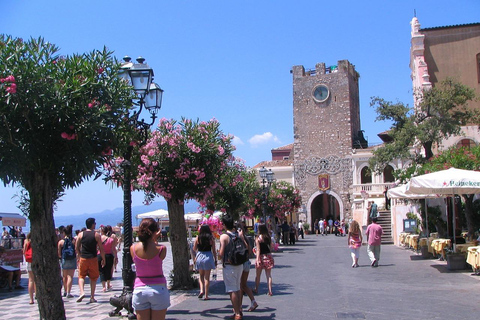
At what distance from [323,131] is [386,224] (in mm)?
22240

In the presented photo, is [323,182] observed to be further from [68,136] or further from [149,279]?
[149,279]

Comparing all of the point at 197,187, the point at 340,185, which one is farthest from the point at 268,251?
the point at 340,185

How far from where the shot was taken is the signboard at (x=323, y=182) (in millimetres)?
53250

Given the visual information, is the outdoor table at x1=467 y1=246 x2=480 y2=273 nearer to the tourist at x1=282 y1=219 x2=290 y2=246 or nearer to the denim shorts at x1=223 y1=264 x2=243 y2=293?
the denim shorts at x1=223 y1=264 x2=243 y2=293

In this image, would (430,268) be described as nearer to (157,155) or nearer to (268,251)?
(268,251)

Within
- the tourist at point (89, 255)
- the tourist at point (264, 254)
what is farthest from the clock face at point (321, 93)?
the tourist at point (89, 255)

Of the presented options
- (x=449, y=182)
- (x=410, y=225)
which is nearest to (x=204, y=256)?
(x=449, y=182)

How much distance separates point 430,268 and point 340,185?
3797 cm

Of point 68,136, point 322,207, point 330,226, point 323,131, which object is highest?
point 323,131

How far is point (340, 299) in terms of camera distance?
9961 mm

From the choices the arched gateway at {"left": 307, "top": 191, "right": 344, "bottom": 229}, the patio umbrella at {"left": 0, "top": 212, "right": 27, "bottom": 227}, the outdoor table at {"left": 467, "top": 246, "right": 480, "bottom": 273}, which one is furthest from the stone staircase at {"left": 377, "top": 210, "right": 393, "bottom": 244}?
the patio umbrella at {"left": 0, "top": 212, "right": 27, "bottom": 227}

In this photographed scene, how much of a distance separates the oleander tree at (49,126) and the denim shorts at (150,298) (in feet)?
4.38

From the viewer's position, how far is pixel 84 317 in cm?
930

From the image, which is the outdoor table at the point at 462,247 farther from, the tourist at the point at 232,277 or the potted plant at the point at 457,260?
the tourist at the point at 232,277
